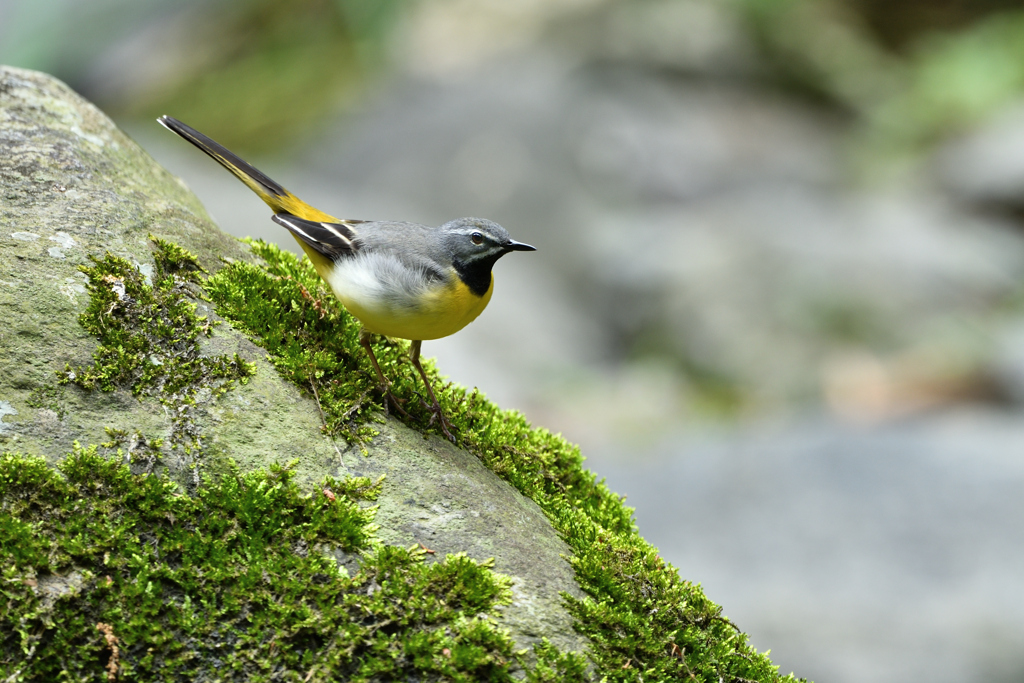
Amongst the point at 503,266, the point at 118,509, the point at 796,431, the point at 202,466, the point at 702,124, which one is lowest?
the point at 118,509

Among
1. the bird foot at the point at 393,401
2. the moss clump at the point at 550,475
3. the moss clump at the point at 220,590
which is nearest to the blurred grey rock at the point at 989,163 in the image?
the moss clump at the point at 550,475

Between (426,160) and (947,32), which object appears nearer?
(426,160)

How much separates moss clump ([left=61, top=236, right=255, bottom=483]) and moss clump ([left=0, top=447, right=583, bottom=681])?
29 centimetres

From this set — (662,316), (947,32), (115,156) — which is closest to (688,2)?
(947,32)

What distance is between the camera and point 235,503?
3.42 meters

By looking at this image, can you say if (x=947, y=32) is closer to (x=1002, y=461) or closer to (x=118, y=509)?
(x=1002, y=461)

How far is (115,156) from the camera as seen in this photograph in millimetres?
4430

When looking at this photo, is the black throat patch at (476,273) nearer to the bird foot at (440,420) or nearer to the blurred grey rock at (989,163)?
the bird foot at (440,420)

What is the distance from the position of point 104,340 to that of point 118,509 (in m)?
0.77

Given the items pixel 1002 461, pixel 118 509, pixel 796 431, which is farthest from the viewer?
pixel 796 431

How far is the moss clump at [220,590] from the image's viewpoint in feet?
10.1

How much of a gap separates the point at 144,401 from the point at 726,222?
46.5ft

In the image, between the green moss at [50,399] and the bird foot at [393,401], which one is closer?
the green moss at [50,399]

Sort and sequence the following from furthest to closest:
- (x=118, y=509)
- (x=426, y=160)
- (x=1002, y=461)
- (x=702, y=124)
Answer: (x=702, y=124)
(x=426, y=160)
(x=1002, y=461)
(x=118, y=509)
